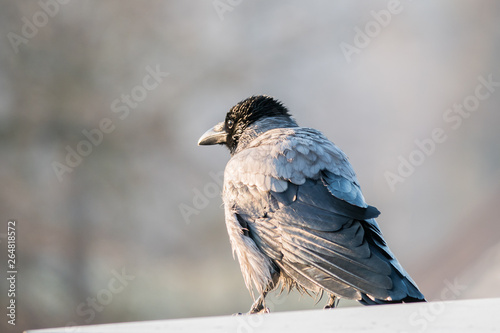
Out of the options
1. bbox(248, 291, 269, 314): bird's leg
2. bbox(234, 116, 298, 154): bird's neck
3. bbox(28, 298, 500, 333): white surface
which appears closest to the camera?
bbox(28, 298, 500, 333): white surface

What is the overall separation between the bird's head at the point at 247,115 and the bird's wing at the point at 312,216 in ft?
0.96

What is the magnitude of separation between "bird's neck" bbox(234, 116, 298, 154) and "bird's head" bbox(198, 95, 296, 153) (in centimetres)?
1

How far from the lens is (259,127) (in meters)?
2.41

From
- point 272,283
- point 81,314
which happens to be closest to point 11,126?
point 81,314

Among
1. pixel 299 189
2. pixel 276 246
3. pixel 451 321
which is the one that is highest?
pixel 299 189

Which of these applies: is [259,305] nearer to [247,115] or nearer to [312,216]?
[312,216]

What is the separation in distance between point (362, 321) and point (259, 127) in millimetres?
1349

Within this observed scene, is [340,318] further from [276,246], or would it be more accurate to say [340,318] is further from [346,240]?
[276,246]

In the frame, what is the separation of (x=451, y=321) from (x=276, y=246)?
2.44ft

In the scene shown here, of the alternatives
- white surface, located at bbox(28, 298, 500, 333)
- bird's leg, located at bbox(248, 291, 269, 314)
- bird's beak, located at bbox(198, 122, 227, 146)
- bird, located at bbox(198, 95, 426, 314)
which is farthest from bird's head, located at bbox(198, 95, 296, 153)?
white surface, located at bbox(28, 298, 500, 333)

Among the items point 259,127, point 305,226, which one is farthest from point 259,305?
point 259,127

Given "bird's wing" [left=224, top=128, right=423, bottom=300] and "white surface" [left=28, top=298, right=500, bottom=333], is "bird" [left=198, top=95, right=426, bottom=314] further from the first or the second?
"white surface" [left=28, top=298, right=500, bottom=333]

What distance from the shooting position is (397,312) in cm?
122

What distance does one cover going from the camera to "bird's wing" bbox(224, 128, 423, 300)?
1.62 m
